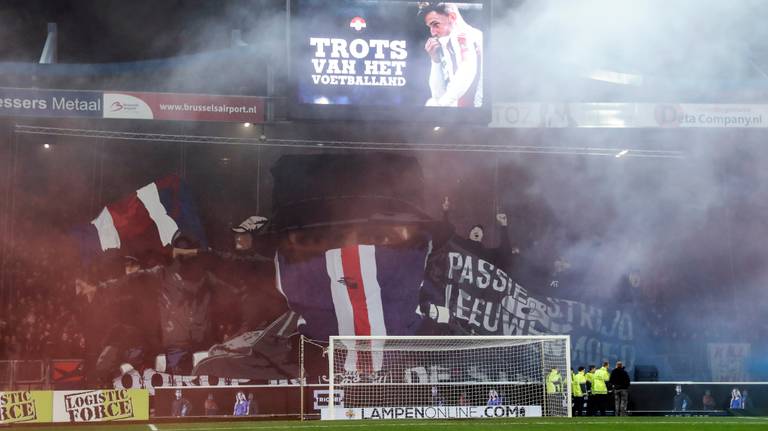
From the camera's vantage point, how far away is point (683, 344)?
18766mm

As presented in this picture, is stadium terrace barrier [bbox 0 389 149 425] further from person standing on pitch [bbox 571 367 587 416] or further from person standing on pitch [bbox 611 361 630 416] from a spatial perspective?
person standing on pitch [bbox 611 361 630 416]

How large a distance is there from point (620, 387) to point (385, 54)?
22.5 feet

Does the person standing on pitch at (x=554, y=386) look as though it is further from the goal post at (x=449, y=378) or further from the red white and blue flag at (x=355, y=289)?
the red white and blue flag at (x=355, y=289)

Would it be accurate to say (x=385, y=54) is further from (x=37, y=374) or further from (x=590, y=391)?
(x=37, y=374)

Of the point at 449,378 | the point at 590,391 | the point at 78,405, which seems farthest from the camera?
the point at 590,391

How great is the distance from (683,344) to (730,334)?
3.11 ft

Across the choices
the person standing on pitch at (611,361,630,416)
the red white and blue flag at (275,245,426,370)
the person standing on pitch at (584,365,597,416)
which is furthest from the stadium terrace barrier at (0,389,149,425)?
the person standing on pitch at (611,361,630,416)

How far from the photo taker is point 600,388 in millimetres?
16609

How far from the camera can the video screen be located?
14.5 m

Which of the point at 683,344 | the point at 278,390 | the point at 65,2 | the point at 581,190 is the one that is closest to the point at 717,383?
the point at 683,344

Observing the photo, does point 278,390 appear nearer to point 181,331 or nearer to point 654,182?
point 181,331

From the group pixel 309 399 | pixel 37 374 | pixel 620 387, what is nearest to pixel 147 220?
pixel 37 374

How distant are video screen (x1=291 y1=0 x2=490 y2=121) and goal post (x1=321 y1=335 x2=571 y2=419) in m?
3.99

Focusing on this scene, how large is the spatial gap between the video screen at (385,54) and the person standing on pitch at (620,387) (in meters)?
5.16
